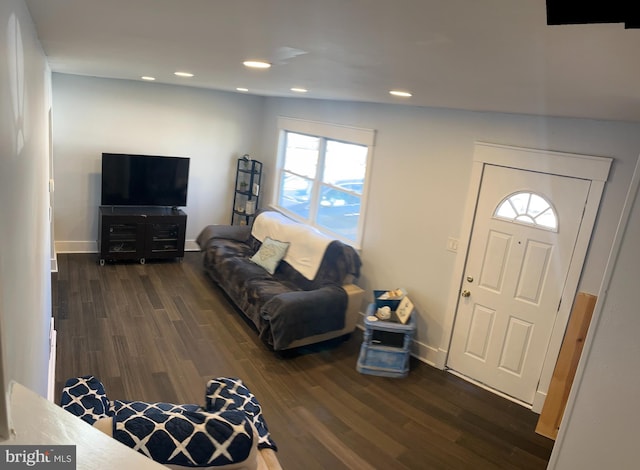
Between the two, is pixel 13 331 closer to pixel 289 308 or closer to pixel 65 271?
pixel 289 308

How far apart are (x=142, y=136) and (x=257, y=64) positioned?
456 cm

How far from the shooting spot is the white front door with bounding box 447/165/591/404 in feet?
12.0

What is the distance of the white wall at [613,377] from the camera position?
137cm

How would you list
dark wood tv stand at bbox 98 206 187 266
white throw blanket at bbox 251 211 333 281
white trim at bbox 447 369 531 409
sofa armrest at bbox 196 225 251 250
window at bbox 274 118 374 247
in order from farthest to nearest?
sofa armrest at bbox 196 225 251 250 < dark wood tv stand at bbox 98 206 187 266 < window at bbox 274 118 374 247 < white throw blanket at bbox 251 211 333 281 < white trim at bbox 447 369 531 409

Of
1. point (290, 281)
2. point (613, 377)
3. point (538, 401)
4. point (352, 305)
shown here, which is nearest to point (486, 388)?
point (538, 401)

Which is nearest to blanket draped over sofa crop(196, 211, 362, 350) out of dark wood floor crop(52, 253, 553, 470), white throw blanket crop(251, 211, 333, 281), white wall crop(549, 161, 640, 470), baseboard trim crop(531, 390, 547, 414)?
white throw blanket crop(251, 211, 333, 281)

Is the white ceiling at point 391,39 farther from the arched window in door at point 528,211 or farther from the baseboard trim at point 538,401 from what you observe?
the baseboard trim at point 538,401

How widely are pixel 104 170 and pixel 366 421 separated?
4.44 m

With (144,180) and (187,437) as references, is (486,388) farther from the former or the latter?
(144,180)

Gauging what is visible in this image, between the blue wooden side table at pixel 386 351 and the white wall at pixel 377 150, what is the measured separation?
40cm

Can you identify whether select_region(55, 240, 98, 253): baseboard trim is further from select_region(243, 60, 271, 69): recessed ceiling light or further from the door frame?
select_region(243, 60, 271, 69): recessed ceiling light

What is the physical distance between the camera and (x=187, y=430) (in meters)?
1.85

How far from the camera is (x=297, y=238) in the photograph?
17.8 feet

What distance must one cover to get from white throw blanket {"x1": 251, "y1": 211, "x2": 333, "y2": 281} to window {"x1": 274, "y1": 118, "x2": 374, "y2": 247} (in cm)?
41
